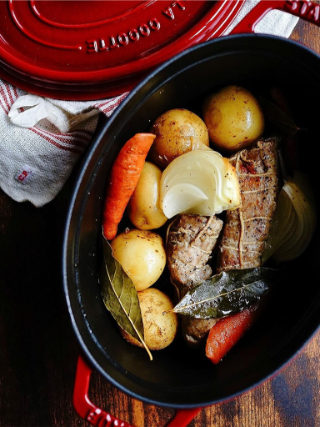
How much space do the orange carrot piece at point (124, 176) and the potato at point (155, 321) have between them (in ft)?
0.69

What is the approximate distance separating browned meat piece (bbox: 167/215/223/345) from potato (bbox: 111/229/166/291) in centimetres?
4

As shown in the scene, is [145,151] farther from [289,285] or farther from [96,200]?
[289,285]

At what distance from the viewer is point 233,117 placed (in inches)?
39.7

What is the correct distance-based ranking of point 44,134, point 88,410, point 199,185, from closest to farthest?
point 88,410 < point 199,185 < point 44,134

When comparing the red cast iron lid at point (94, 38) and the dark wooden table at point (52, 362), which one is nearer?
the red cast iron lid at point (94, 38)

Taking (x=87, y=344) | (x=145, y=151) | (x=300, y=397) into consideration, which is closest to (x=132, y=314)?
(x=87, y=344)

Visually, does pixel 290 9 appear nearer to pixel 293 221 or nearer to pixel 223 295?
pixel 293 221

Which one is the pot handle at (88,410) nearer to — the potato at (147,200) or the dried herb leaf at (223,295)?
the dried herb leaf at (223,295)

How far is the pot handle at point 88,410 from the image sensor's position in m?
→ 0.83

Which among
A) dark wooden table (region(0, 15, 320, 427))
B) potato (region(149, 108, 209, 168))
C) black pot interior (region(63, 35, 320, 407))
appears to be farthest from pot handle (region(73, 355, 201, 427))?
potato (region(149, 108, 209, 168))

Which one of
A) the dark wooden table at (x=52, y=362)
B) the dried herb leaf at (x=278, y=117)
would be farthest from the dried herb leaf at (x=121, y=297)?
the dried herb leaf at (x=278, y=117)

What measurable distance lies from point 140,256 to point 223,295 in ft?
0.77

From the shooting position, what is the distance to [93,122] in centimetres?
106

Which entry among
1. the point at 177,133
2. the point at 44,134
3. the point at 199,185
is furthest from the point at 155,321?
the point at 44,134
